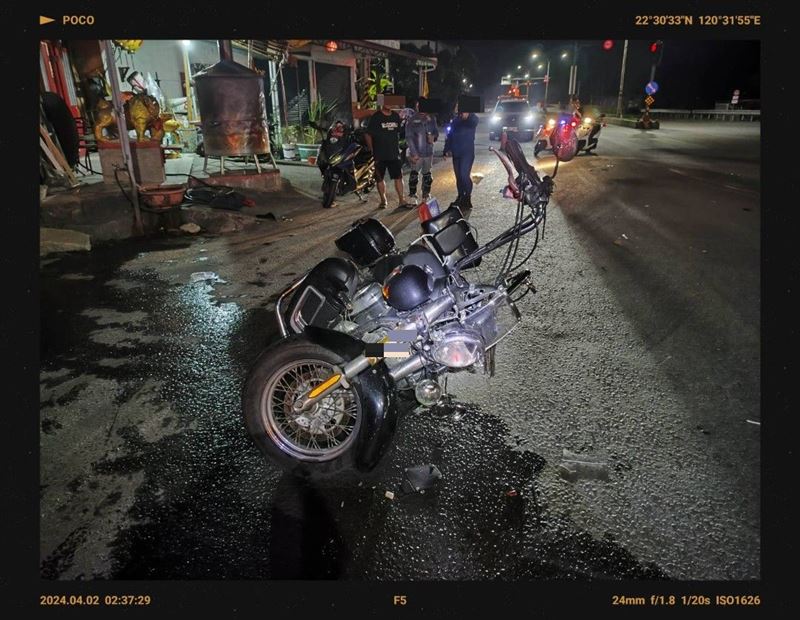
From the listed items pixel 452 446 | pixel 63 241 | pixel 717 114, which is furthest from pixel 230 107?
pixel 717 114

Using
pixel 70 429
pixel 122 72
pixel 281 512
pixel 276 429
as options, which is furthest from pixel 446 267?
pixel 122 72

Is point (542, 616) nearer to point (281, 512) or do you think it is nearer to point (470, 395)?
point (281, 512)

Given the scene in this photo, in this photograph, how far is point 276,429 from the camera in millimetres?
2959

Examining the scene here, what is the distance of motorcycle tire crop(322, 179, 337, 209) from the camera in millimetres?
10031

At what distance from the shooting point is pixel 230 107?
10.1 m

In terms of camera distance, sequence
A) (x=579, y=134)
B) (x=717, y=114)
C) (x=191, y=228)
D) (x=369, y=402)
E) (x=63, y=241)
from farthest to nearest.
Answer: (x=717, y=114), (x=579, y=134), (x=191, y=228), (x=63, y=241), (x=369, y=402)

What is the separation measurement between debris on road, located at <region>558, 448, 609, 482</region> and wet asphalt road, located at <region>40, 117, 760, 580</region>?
0.03m

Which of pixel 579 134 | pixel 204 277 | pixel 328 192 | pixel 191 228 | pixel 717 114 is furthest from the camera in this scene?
pixel 717 114

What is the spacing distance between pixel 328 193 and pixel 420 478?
26.5 ft

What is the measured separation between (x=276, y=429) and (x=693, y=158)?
16.8 meters

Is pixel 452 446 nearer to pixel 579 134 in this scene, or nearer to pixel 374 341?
pixel 374 341

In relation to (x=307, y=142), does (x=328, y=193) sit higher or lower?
lower

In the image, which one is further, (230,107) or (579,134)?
(579,134)

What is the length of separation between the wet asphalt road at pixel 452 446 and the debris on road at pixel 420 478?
0.05 m
